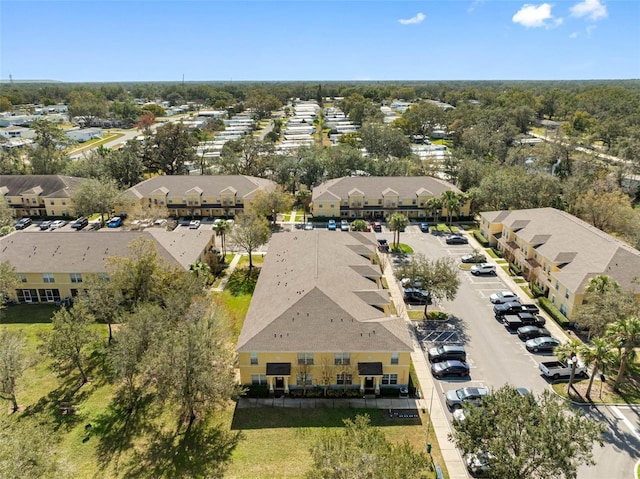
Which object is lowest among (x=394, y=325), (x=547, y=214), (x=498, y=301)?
(x=498, y=301)

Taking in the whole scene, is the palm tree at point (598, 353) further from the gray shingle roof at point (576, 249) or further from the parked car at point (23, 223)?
the parked car at point (23, 223)

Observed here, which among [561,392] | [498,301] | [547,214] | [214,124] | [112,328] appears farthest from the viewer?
[214,124]

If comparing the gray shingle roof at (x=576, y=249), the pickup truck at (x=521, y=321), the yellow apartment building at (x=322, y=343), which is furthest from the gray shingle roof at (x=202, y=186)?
the pickup truck at (x=521, y=321)

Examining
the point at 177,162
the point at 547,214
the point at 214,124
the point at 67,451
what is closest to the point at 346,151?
the point at 177,162

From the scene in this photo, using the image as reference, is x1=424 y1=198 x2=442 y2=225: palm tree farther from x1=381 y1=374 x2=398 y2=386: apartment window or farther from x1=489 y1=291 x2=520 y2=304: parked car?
x1=381 y1=374 x2=398 y2=386: apartment window

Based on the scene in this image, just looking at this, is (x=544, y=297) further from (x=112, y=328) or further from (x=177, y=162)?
(x=177, y=162)

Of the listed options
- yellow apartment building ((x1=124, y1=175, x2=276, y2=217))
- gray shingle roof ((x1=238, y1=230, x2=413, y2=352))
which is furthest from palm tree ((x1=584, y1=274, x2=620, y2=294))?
yellow apartment building ((x1=124, y1=175, x2=276, y2=217))
